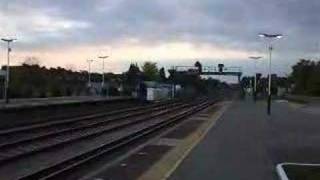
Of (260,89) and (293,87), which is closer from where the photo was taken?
(260,89)

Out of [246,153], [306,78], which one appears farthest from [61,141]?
[306,78]

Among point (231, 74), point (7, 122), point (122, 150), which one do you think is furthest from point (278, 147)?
point (231, 74)

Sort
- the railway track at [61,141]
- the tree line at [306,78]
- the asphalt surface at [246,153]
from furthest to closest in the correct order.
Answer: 1. the tree line at [306,78]
2. the railway track at [61,141]
3. the asphalt surface at [246,153]

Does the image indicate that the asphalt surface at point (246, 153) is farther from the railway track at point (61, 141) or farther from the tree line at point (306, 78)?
the tree line at point (306, 78)

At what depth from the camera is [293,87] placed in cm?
18300

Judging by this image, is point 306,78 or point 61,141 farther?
point 306,78

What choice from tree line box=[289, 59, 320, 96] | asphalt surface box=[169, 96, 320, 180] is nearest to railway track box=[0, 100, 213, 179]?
asphalt surface box=[169, 96, 320, 180]

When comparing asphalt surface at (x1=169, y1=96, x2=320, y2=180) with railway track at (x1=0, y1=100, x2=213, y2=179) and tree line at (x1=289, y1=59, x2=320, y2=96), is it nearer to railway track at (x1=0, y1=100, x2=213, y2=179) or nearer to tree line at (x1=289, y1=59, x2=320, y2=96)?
railway track at (x1=0, y1=100, x2=213, y2=179)

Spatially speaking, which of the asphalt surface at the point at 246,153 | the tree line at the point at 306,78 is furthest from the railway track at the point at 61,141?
the tree line at the point at 306,78

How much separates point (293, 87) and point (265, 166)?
165970mm

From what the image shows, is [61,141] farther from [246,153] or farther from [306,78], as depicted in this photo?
[306,78]

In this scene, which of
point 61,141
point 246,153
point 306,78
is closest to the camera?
point 246,153

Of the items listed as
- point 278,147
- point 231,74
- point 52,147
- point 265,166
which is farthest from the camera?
point 231,74

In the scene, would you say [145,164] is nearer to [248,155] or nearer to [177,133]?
[248,155]
